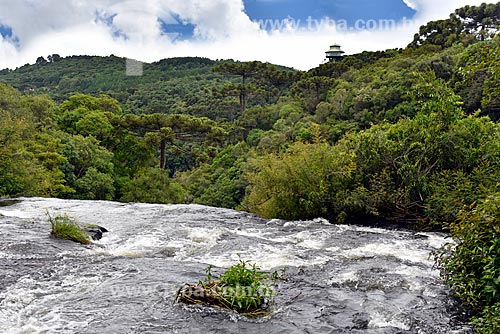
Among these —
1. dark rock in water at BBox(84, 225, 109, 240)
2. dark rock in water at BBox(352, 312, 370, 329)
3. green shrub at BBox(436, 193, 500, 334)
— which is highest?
green shrub at BBox(436, 193, 500, 334)

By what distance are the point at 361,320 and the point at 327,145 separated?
399 inches

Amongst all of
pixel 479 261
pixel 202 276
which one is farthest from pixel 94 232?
pixel 479 261

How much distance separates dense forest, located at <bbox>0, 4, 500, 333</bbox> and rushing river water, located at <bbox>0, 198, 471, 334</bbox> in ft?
3.25

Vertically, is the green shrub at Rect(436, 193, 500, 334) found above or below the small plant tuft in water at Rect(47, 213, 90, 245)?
above

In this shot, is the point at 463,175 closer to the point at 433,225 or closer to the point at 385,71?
the point at 433,225

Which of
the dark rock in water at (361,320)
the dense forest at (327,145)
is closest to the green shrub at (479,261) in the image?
the dense forest at (327,145)

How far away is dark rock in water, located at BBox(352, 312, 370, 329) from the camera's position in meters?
6.46

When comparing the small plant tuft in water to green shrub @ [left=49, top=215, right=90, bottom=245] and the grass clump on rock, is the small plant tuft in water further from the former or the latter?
the grass clump on rock

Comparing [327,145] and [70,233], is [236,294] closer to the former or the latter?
[70,233]

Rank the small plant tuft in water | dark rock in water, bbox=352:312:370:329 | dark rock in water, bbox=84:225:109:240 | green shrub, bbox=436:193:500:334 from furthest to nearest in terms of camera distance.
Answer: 1. dark rock in water, bbox=84:225:109:240
2. the small plant tuft in water
3. dark rock in water, bbox=352:312:370:329
4. green shrub, bbox=436:193:500:334

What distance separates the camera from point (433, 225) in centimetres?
1385

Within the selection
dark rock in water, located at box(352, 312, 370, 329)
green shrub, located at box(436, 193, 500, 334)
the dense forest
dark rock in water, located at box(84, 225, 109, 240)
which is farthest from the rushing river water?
the dense forest

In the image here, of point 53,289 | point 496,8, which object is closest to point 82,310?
point 53,289

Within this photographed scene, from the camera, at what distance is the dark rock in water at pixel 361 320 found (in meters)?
6.46
